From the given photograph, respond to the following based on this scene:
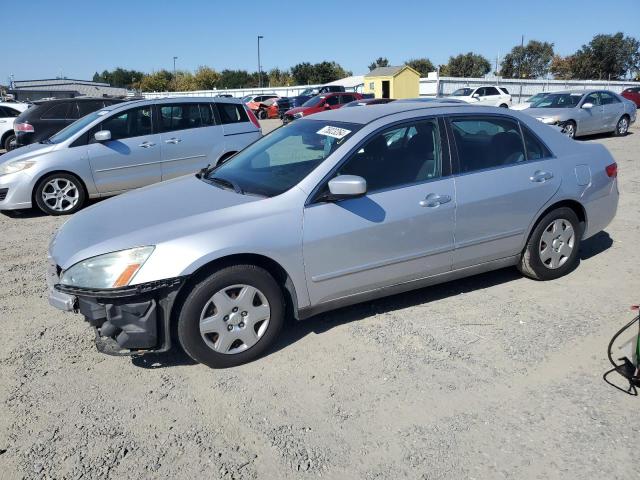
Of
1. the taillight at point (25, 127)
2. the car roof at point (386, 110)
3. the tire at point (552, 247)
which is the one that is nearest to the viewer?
the car roof at point (386, 110)

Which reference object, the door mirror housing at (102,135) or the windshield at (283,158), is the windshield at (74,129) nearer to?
the door mirror housing at (102,135)

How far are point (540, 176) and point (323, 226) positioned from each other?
2118mm

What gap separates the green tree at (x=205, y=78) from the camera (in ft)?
296

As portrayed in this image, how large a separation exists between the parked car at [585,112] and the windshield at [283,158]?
11876mm

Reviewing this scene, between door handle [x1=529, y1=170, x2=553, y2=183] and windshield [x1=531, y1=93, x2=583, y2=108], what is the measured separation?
12.4 meters

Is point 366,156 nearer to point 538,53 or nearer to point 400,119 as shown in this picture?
point 400,119

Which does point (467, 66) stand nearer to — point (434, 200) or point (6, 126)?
point (6, 126)

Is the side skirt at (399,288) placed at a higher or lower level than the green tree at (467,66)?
lower

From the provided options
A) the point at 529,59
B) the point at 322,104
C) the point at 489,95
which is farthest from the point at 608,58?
the point at 322,104

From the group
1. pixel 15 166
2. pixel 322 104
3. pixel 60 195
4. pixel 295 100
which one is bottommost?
pixel 60 195

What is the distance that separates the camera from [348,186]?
342 cm

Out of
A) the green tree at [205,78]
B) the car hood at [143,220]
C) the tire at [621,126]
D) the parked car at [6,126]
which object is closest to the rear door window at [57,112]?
the parked car at [6,126]

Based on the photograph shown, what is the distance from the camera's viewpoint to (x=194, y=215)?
3.42 m

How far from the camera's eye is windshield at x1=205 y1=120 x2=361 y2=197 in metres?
3.79
